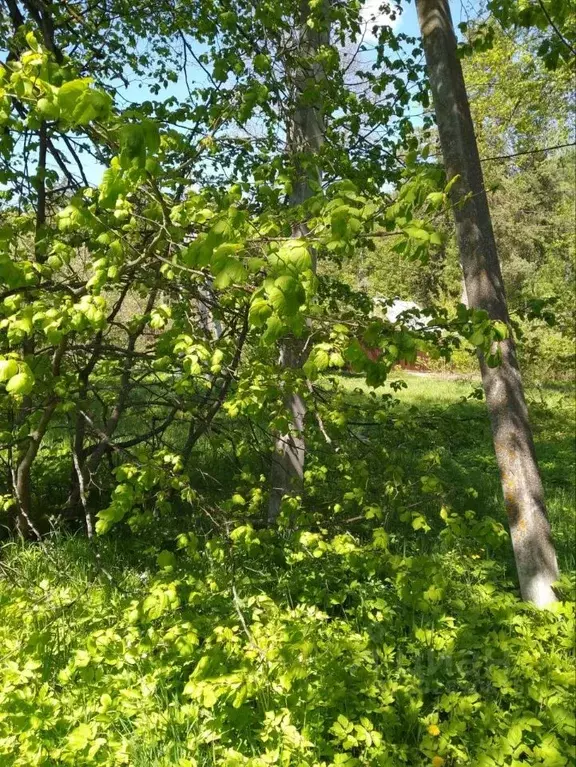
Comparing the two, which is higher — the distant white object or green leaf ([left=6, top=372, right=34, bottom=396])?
green leaf ([left=6, top=372, right=34, bottom=396])

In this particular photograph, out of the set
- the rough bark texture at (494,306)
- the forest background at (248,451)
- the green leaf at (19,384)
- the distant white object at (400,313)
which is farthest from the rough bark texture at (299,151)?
the green leaf at (19,384)

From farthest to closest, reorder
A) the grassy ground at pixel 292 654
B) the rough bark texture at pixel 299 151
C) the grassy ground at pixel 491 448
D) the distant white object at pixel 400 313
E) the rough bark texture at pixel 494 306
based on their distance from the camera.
A: the grassy ground at pixel 491 448 → the rough bark texture at pixel 299 151 → the rough bark texture at pixel 494 306 → the distant white object at pixel 400 313 → the grassy ground at pixel 292 654

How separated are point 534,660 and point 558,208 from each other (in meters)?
25.2

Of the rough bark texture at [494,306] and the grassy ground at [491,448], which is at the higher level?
the rough bark texture at [494,306]

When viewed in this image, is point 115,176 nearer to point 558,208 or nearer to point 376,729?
point 376,729

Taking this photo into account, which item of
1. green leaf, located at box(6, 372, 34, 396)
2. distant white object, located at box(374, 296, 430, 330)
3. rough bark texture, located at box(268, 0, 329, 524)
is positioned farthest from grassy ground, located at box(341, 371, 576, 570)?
green leaf, located at box(6, 372, 34, 396)

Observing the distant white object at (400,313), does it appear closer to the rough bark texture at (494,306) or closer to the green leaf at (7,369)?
the rough bark texture at (494,306)

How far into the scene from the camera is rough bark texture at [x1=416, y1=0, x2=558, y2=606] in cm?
318

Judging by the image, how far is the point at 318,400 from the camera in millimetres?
3775

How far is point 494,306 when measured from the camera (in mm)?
3143

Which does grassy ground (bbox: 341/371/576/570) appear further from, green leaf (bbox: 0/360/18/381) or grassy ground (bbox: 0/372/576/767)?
green leaf (bbox: 0/360/18/381)

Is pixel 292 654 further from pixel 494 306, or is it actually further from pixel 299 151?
pixel 299 151

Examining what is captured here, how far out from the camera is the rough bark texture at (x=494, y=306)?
3176mm

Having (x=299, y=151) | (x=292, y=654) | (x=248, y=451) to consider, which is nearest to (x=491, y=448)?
(x=248, y=451)
